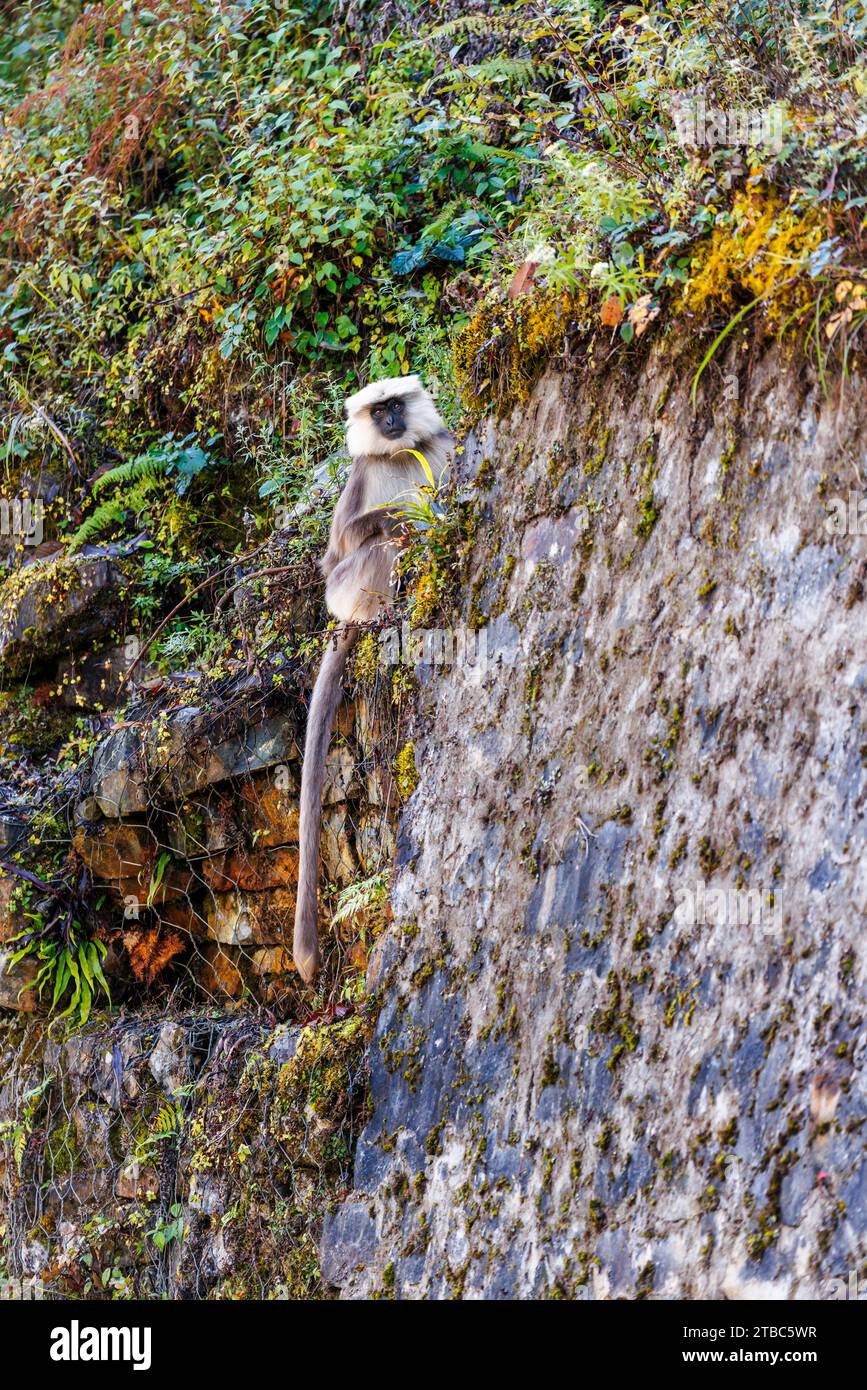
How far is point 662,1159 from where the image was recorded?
3.19 m

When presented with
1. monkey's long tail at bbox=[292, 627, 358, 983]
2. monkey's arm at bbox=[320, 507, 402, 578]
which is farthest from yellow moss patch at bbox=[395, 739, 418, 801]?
monkey's arm at bbox=[320, 507, 402, 578]

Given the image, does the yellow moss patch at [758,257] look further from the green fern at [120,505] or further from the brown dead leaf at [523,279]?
the green fern at [120,505]

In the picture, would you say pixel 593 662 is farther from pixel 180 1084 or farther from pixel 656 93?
pixel 180 1084

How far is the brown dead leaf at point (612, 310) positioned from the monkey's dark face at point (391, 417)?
1.92 m

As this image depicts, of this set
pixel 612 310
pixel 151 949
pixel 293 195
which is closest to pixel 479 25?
pixel 293 195

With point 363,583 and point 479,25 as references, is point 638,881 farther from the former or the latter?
point 479,25

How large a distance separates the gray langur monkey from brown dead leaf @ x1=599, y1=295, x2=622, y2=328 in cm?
133

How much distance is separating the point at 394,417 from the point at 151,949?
2.98 metres

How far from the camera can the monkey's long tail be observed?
16.2 ft

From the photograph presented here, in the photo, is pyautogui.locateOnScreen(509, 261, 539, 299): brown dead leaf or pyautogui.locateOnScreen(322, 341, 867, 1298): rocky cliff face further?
pyautogui.locateOnScreen(509, 261, 539, 299): brown dead leaf

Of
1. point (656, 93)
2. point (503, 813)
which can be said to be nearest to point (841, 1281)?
Answer: point (503, 813)

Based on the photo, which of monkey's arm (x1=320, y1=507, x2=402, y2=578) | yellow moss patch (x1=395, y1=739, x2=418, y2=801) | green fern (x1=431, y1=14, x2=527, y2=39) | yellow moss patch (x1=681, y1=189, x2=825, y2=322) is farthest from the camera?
green fern (x1=431, y1=14, x2=527, y2=39)

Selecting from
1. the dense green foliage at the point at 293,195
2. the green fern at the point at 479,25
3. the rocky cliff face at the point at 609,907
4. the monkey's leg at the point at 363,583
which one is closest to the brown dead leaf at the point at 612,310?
the dense green foliage at the point at 293,195

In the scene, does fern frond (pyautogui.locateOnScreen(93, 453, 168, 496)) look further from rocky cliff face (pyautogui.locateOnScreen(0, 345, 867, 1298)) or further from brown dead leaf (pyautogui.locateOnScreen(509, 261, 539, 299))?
brown dead leaf (pyautogui.locateOnScreen(509, 261, 539, 299))
